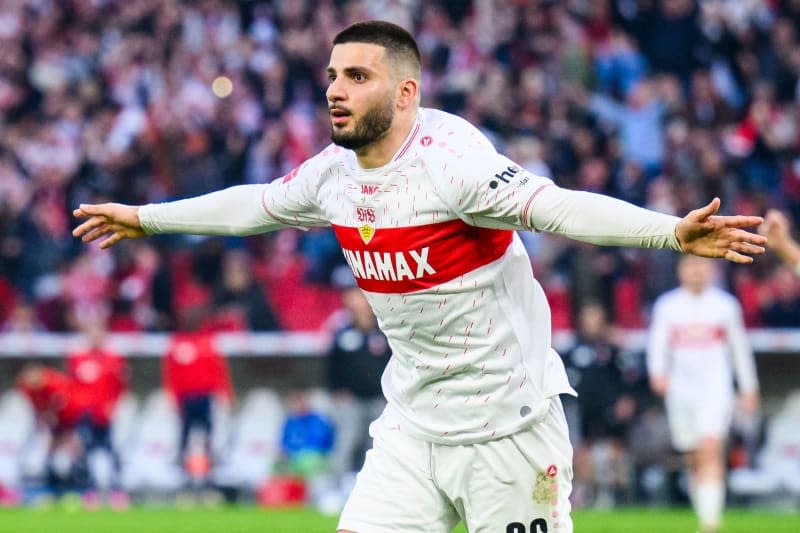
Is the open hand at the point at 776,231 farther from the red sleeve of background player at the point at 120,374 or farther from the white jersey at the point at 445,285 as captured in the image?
the red sleeve of background player at the point at 120,374

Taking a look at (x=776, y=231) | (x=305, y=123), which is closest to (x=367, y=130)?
(x=776, y=231)

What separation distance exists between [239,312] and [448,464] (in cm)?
1096

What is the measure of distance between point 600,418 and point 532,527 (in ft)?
32.6

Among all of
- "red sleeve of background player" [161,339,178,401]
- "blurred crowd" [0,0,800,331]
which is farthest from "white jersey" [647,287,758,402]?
"red sleeve of background player" [161,339,178,401]

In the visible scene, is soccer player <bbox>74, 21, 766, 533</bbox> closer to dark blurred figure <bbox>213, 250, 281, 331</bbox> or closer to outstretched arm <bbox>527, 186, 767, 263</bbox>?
outstretched arm <bbox>527, 186, 767, 263</bbox>

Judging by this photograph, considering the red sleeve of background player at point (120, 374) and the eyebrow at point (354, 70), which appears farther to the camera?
the red sleeve of background player at point (120, 374)

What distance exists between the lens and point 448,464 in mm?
5711

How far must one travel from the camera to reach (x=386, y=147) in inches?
223

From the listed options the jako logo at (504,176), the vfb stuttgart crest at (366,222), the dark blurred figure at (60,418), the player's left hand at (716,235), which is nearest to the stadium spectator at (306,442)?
the dark blurred figure at (60,418)

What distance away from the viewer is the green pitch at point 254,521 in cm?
1230

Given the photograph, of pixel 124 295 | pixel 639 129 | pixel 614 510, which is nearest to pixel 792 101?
pixel 639 129

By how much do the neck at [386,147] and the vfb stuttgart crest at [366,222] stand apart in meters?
0.18

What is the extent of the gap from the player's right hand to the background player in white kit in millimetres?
6852

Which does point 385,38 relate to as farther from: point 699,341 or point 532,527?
point 699,341
